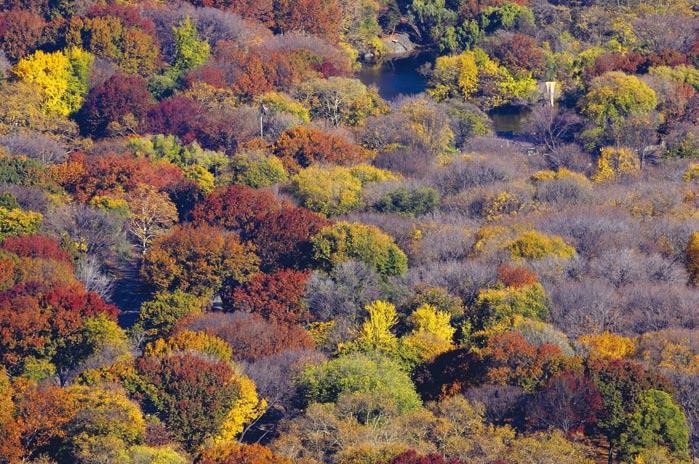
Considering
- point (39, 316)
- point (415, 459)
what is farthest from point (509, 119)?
point (415, 459)

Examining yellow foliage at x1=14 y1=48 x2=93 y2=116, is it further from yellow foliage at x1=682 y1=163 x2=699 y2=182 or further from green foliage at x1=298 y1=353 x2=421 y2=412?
green foliage at x1=298 y1=353 x2=421 y2=412

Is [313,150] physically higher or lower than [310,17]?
higher

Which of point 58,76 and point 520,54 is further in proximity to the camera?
point 520,54

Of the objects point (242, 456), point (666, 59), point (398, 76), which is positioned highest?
point (242, 456)

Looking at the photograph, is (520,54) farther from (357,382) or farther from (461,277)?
(357,382)

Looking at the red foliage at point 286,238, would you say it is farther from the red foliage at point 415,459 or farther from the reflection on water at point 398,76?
the reflection on water at point 398,76

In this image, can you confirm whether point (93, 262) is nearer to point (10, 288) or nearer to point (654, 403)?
point (10, 288)

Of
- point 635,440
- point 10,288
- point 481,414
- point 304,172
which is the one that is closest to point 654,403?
point 635,440
